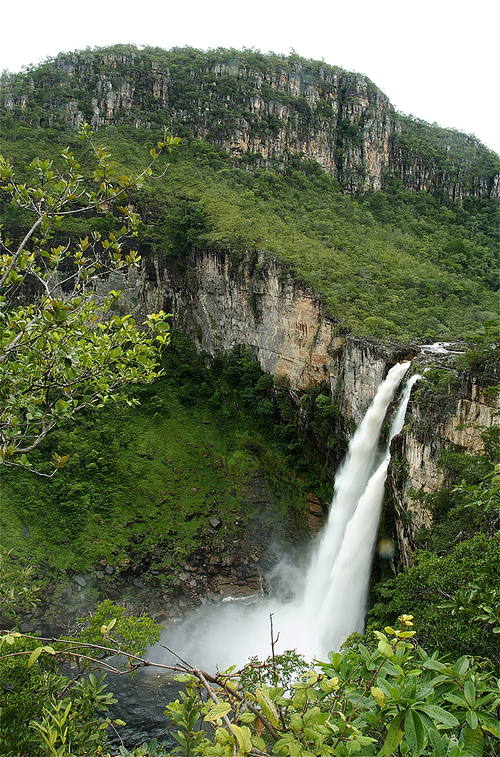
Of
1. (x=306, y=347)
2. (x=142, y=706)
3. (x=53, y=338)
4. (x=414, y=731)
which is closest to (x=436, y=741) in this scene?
(x=414, y=731)

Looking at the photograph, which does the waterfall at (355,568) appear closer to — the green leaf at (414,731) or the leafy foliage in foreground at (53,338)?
the leafy foliage in foreground at (53,338)

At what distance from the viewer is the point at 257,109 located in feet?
107

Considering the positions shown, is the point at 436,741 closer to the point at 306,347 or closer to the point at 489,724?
the point at 489,724

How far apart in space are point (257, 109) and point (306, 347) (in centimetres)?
2165

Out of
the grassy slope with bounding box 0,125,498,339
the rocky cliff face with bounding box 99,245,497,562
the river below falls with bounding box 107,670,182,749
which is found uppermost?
the grassy slope with bounding box 0,125,498,339

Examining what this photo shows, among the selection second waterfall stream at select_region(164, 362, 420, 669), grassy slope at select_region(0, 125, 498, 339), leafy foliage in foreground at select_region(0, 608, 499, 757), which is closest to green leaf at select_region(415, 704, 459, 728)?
leafy foliage in foreground at select_region(0, 608, 499, 757)

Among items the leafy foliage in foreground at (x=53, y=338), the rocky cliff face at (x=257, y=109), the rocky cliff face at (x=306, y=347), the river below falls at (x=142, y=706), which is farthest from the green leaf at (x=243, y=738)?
the rocky cliff face at (x=257, y=109)

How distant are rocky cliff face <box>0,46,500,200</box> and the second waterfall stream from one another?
23.9 metres

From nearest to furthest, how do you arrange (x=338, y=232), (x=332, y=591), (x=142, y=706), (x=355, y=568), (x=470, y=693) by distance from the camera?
1. (x=470, y=693)
2. (x=142, y=706)
3. (x=355, y=568)
4. (x=332, y=591)
5. (x=338, y=232)

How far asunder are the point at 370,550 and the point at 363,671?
35.3 ft

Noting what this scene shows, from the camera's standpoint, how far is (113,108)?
31.6m

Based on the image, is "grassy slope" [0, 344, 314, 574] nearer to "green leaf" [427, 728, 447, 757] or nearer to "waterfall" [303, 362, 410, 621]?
"waterfall" [303, 362, 410, 621]

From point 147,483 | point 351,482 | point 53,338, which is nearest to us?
point 53,338

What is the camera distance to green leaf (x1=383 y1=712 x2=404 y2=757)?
1533mm
